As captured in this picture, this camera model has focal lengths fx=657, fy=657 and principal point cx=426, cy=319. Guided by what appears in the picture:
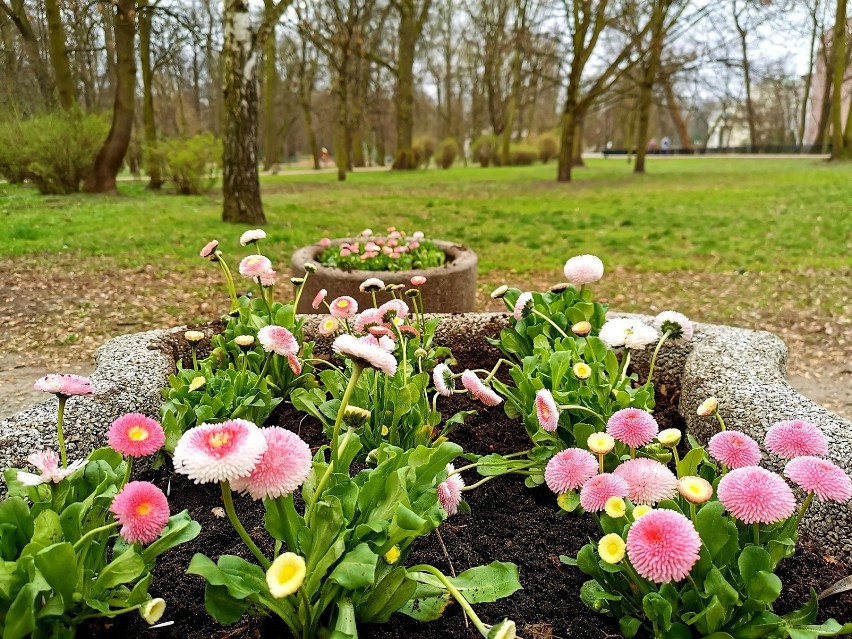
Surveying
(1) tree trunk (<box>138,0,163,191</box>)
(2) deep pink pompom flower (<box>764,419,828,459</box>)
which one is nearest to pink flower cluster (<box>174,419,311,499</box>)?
(2) deep pink pompom flower (<box>764,419,828,459</box>)

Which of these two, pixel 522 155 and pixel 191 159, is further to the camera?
pixel 522 155

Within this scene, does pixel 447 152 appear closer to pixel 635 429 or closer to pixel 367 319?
pixel 367 319

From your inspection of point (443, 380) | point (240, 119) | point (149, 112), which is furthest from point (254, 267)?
point (149, 112)

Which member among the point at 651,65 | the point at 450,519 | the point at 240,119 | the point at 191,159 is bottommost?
the point at 450,519

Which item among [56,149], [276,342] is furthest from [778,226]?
[56,149]

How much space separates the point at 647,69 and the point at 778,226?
972cm

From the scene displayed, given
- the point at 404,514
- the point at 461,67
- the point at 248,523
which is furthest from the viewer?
the point at 461,67

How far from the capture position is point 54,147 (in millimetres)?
12062

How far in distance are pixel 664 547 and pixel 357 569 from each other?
515 millimetres

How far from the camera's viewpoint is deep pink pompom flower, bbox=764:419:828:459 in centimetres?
136

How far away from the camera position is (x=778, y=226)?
8906 millimetres

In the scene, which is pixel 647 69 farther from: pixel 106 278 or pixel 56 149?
pixel 106 278

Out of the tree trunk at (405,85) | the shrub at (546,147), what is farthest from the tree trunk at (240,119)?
the shrub at (546,147)

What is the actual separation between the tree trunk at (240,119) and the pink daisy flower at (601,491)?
24.8 feet
